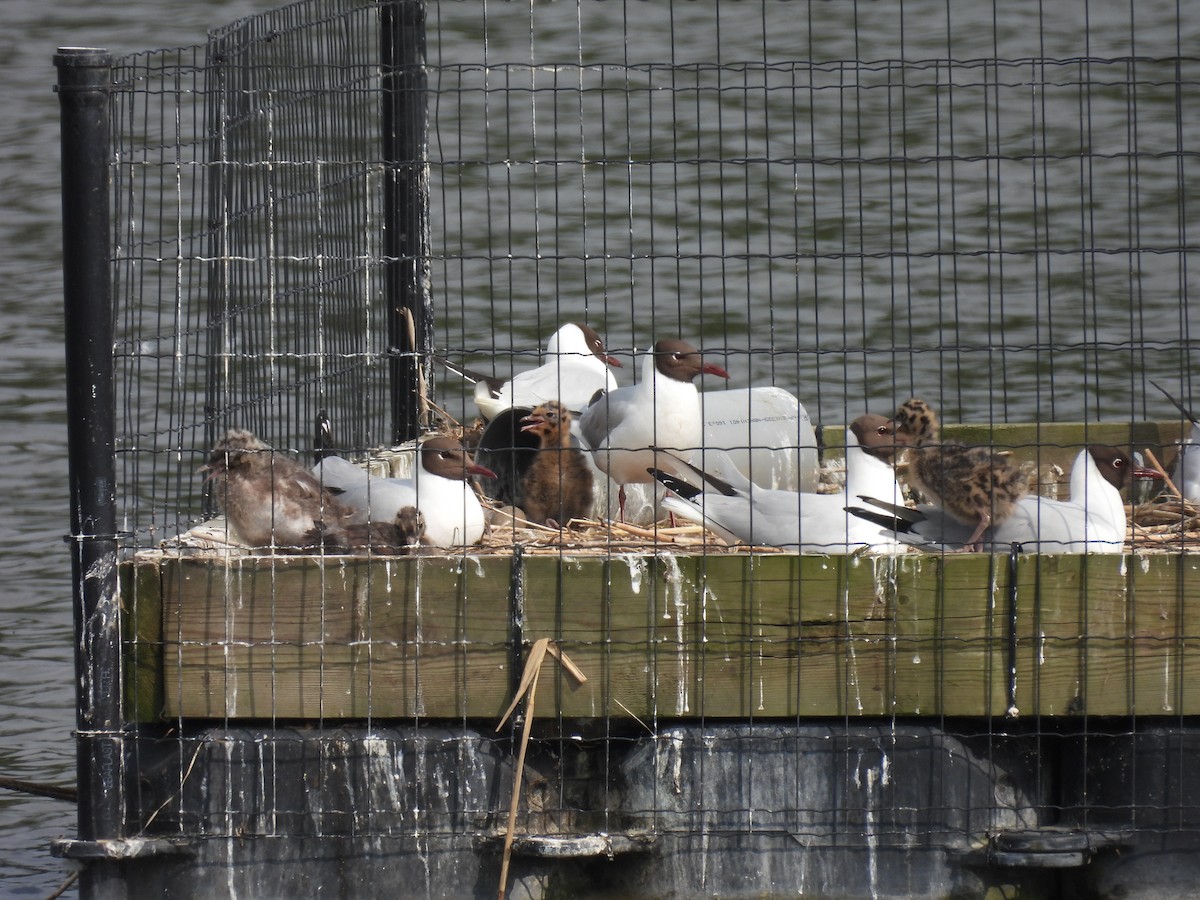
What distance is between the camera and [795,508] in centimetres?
513

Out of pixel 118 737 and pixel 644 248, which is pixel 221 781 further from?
pixel 644 248

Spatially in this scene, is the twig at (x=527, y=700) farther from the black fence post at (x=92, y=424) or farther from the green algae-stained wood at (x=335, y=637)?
the black fence post at (x=92, y=424)

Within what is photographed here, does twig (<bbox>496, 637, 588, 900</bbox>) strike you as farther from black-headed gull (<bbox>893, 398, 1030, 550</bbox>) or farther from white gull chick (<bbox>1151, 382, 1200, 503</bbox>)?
white gull chick (<bbox>1151, 382, 1200, 503</bbox>)

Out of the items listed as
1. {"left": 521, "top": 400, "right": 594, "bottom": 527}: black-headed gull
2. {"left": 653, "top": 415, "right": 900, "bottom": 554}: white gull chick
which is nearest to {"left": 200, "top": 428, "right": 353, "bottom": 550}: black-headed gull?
{"left": 653, "top": 415, "right": 900, "bottom": 554}: white gull chick

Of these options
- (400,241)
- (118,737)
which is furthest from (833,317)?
(118,737)

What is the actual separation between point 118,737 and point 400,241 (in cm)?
304

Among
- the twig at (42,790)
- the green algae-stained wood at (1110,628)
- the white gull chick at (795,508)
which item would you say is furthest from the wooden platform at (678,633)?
the twig at (42,790)

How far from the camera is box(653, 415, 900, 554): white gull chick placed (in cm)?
498

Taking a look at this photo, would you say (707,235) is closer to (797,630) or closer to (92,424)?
→ (797,630)

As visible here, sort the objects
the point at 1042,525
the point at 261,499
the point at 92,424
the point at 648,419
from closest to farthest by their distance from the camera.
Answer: the point at 92,424, the point at 1042,525, the point at 261,499, the point at 648,419

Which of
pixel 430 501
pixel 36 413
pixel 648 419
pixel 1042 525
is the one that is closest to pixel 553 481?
pixel 648 419

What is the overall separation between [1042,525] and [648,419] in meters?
1.55

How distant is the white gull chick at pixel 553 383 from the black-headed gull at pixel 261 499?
178 cm

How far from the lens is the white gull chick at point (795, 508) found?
4.98m
